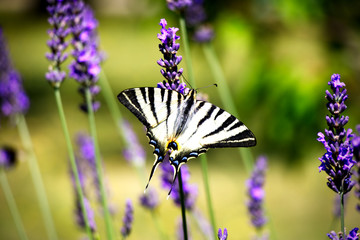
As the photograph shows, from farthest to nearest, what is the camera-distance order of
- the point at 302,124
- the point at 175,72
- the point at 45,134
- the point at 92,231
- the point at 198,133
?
the point at 45,134, the point at 302,124, the point at 92,231, the point at 198,133, the point at 175,72

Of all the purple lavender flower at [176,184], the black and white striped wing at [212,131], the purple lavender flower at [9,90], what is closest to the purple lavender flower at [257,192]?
the purple lavender flower at [176,184]

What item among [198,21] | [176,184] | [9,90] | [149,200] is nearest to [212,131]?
[176,184]

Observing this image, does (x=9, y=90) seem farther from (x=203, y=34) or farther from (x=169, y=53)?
(x=169, y=53)

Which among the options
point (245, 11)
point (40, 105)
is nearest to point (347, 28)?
point (245, 11)

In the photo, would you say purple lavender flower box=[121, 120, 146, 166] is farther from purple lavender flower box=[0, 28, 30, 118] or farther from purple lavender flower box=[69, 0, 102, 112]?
purple lavender flower box=[69, 0, 102, 112]

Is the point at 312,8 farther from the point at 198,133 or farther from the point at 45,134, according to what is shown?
the point at 45,134

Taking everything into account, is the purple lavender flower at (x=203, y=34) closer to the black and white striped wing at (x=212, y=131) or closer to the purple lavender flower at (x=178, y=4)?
the purple lavender flower at (x=178, y=4)
